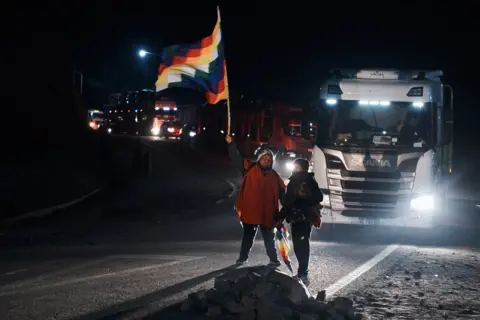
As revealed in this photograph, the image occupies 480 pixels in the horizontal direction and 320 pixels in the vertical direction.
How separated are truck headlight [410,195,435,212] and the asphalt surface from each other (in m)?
0.63

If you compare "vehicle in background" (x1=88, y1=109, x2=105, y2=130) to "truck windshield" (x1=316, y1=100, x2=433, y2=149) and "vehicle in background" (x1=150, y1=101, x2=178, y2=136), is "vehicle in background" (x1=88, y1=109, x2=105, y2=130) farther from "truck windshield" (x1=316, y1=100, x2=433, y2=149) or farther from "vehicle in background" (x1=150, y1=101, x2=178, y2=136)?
"truck windshield" (x1=316, y1=100, x2=433, y2=149)

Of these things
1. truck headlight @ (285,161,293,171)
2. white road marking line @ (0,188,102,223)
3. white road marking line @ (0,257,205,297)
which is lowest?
white road marking line @ (0,257,205,297)

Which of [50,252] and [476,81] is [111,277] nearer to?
[50,252]

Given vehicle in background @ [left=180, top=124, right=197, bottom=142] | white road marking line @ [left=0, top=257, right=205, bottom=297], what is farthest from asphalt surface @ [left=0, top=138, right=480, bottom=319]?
vehicle in background @ [left=180, top=124, right=197, bottom=142]

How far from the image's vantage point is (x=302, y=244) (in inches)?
392

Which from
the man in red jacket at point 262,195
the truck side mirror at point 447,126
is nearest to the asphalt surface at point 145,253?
the man in red jacket at point 262,195

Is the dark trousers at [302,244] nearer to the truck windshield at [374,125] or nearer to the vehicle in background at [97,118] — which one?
the truck windshield at [374,125]

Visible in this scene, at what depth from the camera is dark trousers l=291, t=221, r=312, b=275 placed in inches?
391

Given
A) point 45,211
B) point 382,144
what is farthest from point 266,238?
point 45,211

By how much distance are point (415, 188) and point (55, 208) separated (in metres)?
9.48

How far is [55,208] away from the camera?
19.7 m

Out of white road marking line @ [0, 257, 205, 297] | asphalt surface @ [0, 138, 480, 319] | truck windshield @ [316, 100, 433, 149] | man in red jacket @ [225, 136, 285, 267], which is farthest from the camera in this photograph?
truck windshield @ [316, 100, 433, 149]

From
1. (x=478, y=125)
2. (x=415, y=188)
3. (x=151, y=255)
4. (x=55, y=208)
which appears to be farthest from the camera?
(x=478, y=125)

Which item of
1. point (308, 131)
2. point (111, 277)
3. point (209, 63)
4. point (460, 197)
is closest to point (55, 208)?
point (209, 63)
